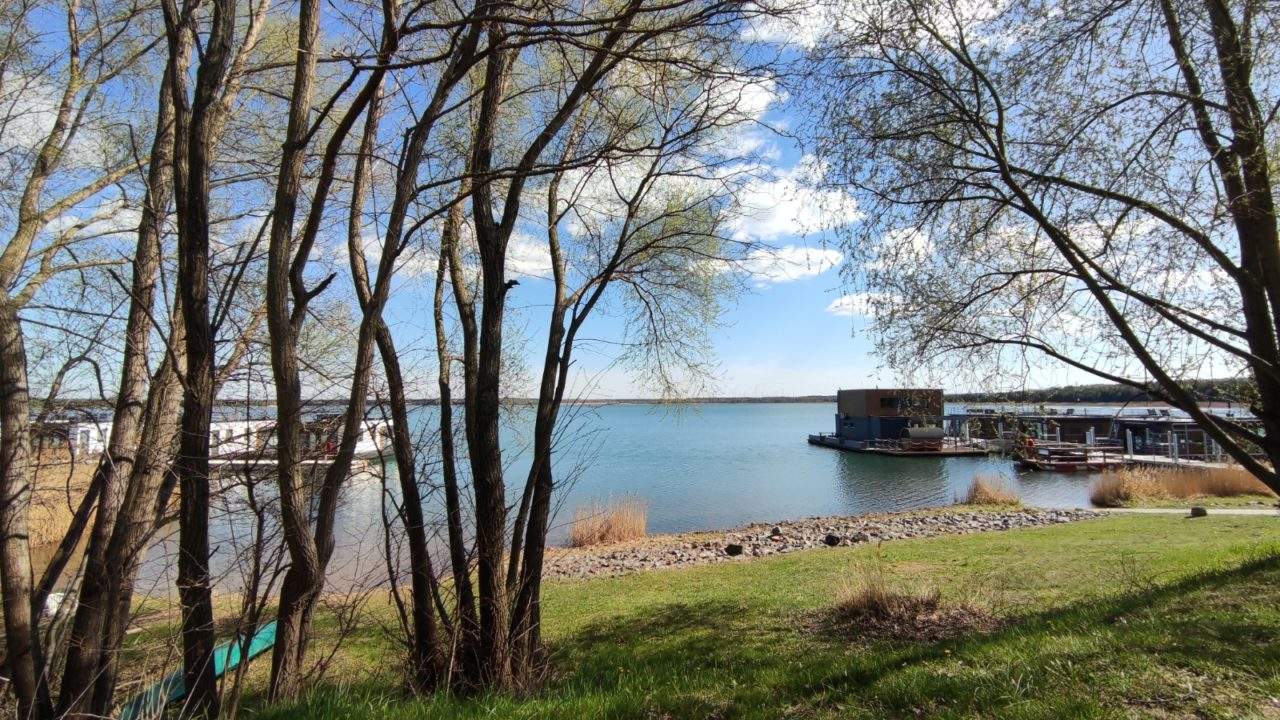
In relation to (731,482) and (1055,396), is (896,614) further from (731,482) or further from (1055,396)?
(731,482)

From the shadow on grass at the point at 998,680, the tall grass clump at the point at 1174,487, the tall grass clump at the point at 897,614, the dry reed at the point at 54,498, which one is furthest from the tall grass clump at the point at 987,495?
the dry reed at the point at 54,498

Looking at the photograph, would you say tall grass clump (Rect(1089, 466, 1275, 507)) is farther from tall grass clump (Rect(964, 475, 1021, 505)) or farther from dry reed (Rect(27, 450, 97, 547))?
dry reed (Rect(27, 450, 97, 547))

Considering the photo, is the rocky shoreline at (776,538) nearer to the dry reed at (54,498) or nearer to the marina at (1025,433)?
the marina at (1025,433)

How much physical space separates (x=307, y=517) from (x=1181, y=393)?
8.18 metres

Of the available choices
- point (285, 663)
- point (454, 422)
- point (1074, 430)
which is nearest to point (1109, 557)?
point (454, 422)

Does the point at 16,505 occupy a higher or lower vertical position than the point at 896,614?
higher

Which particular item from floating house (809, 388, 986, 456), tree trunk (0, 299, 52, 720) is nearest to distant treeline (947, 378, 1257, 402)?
tree trunk (0, 299, 52, 720)

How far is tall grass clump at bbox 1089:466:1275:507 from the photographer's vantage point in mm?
23641

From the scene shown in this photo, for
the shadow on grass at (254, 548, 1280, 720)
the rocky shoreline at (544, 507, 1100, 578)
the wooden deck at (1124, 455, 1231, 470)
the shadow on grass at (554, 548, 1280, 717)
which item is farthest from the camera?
the wooden deck at (1124, 455, 1231, 470)

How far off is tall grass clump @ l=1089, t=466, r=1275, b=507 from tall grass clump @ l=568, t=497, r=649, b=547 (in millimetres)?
17552

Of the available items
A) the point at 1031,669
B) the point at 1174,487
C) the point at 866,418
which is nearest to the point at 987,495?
the point at 1174,487

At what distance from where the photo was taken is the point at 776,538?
18.4 m

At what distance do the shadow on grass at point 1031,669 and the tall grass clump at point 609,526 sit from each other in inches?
538

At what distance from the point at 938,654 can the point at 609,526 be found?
54.1 feet
